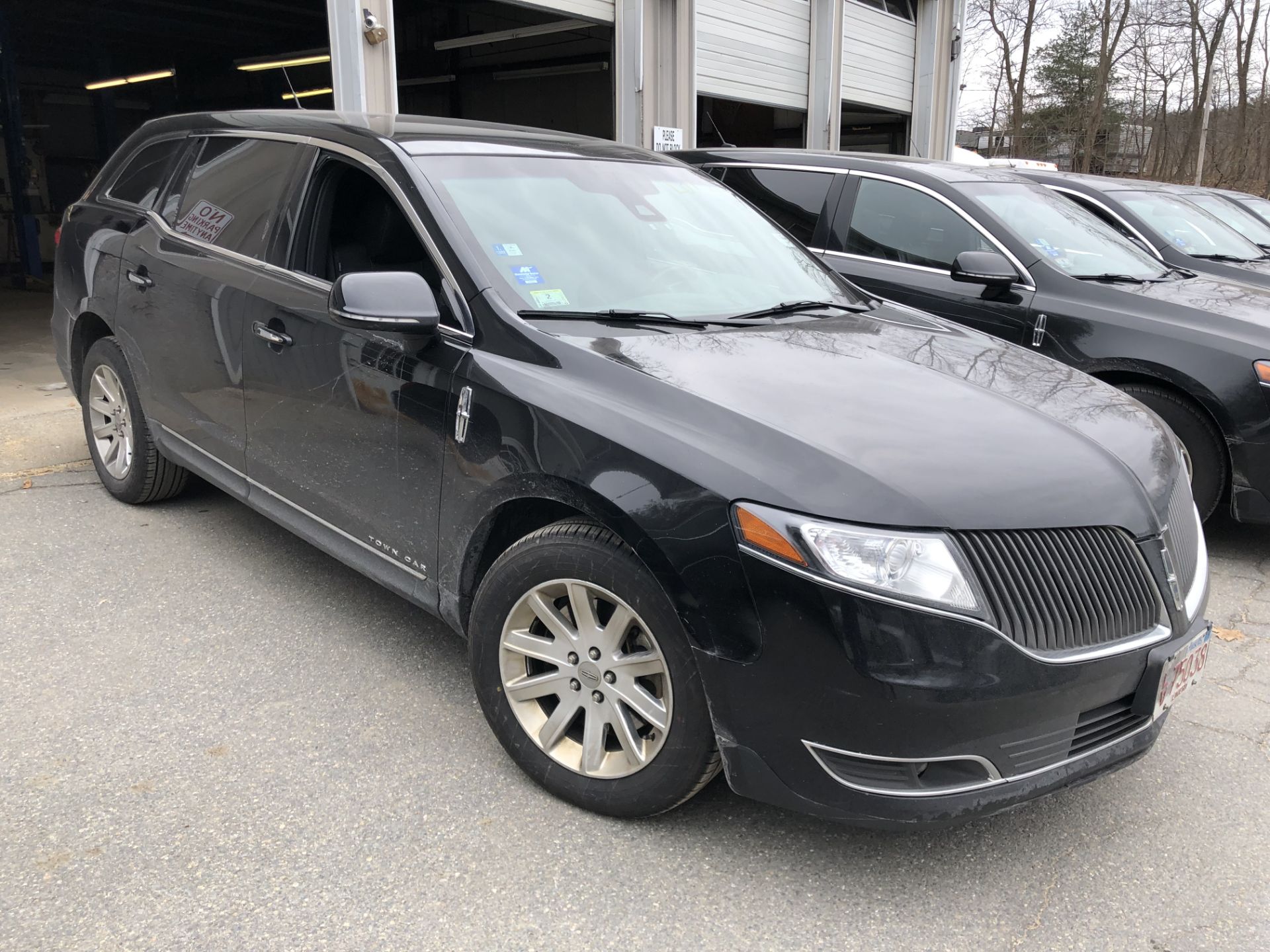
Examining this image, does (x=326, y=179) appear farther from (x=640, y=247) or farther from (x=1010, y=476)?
(x=1010, y=476)

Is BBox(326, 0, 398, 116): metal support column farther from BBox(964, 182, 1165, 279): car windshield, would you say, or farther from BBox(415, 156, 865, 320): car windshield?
BBox(415, 156, 865, 320): car windshield

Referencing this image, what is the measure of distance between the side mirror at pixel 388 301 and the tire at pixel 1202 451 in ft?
11.5

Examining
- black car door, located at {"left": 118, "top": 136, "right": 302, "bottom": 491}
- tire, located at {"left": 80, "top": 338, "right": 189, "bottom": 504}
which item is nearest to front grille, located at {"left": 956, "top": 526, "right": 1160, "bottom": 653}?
black car door, located at {"left": 118, "top": 136, "right": 302, "bottom": 491}

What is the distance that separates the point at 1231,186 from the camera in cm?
3588

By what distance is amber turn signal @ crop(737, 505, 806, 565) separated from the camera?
7.08 ft

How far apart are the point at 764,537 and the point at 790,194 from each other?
4.38 m

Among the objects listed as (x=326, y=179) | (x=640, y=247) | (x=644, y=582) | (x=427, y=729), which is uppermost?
(x=326, y=179)

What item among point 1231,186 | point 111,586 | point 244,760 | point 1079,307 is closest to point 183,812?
point 244,760

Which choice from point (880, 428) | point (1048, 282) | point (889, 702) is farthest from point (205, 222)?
point (1048, 282)

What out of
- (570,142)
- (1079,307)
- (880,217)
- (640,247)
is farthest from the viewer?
(880,217)

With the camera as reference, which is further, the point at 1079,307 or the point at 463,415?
the point at 1079,307

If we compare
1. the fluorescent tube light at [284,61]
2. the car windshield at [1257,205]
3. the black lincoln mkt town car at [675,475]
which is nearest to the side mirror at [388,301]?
the black lincoln mkt town car at [675,475]

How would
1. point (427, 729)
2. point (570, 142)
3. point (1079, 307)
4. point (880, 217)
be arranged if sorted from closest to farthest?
point (427, 729) → point (570, 142) → point (1079, 307) → point (880, 217)

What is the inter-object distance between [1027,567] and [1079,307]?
11.1ft
